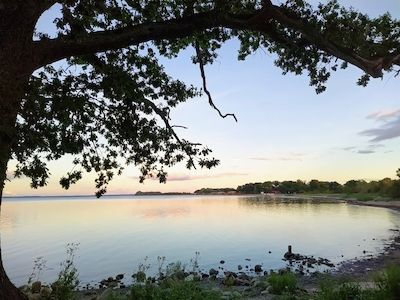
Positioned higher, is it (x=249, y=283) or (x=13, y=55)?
(x=13, y=55)

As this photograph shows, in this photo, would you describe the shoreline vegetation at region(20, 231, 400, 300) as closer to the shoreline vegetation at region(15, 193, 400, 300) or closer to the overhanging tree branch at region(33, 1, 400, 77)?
the shoreline vegetation at region(15, 193, 400, 300)

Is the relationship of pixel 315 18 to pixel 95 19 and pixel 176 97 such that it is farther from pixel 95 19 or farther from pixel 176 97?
pixel 95 19

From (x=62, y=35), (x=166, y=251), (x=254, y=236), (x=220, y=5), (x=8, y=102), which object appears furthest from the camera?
(x=254, y=236)

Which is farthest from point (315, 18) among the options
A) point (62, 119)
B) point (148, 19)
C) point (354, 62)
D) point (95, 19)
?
point (62, 119)

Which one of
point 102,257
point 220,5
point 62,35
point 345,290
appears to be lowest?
point 102,257

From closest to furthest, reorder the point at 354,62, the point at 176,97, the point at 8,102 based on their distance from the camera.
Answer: the point at 8,102
the point at 354,62
the point at 176,97

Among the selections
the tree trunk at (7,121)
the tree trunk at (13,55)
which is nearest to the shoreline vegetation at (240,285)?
the tree trunk at (7,121)

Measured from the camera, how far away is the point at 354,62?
7359 mm

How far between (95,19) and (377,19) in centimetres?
725

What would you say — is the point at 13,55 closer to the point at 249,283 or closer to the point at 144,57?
the point at 144,57

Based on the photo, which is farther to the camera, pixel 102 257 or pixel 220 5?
pixel 102 257

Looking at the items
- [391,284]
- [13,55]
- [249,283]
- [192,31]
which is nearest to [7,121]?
[13,55]

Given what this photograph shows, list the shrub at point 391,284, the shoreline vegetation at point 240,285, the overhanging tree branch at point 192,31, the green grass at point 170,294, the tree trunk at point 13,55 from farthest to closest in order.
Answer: the shoreline vegetation at point 240,285
the green grass at point 170,294
the shrub at point 391,284
the overhanging tree branch at point 192,31
the tree trunk at point 13,55

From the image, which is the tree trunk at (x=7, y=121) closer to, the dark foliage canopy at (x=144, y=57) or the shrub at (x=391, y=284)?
the dark foliage canopy at (x=144, y=57)
